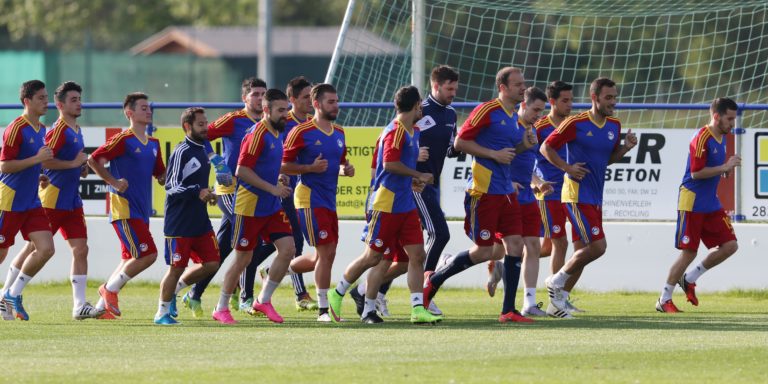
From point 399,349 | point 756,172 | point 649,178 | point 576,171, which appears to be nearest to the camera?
point 399,349

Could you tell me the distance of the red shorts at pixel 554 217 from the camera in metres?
14.8

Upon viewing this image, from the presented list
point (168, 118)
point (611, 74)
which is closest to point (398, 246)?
point (611, 74)

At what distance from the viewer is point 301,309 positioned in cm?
1504

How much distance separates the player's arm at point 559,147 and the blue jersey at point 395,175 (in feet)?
5.33

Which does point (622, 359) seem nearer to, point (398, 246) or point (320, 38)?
point (398, 246)

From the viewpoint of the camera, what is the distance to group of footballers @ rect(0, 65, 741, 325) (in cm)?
1307

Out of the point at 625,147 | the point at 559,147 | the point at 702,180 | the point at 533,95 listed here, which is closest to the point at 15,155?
the point at 533,95

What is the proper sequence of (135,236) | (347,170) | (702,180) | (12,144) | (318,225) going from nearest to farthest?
1. (318,225)
2. (347,170)
3. (12,144)
4. (135,236)
5. (702,180)

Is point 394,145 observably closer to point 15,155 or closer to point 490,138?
point 490,138

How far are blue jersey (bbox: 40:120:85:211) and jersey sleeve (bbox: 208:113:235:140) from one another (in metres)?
1.22

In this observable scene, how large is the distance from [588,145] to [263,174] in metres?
2.95

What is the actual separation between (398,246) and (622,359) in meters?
3.70

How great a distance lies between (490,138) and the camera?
43.4 ft

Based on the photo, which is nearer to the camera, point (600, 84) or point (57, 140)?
point (57, 140)
